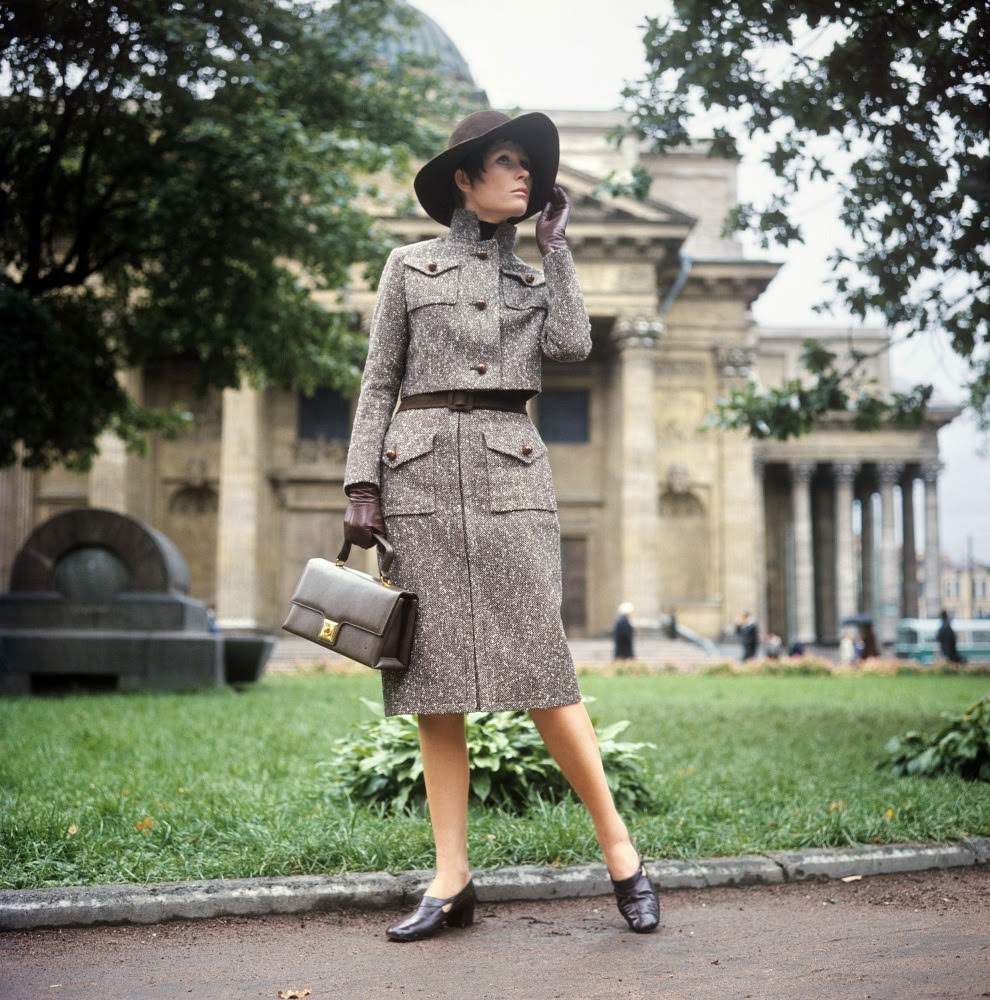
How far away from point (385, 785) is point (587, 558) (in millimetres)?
35846

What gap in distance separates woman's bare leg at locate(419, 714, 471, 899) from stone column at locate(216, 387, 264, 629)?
111 feet

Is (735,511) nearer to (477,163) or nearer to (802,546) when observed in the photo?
(802,546)

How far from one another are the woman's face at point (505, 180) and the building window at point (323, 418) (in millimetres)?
37155

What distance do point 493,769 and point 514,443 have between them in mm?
2123

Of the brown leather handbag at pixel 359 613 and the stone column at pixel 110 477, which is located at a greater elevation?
the stone column at pixel 110 477

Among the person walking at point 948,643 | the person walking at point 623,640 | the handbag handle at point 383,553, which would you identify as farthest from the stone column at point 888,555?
the handbag handle at point 383,553

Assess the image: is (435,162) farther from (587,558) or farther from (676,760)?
(587,558)

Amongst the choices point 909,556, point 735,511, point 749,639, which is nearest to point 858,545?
point 909,556

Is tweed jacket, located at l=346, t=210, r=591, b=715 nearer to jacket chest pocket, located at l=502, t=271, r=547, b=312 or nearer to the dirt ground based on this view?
jacket chest pocket, located at l=502, t=271, r=547, b=312

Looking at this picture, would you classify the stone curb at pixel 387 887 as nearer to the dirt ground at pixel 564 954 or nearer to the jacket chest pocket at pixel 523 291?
the dirt ground at pixel 564 954

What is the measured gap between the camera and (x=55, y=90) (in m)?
11.4

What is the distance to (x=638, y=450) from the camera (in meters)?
37.5

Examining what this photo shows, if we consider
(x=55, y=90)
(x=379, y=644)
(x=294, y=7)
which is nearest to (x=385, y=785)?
(x=379, y=644)

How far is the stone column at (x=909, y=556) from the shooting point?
62.9 meters
